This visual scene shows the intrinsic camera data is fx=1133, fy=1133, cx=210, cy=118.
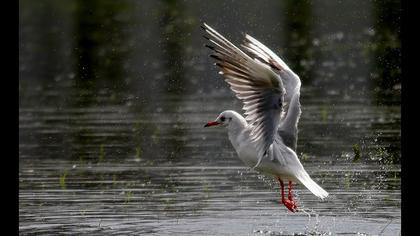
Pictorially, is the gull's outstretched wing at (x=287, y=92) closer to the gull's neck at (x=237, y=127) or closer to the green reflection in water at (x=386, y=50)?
the gull's neck at (x=237, y=127)

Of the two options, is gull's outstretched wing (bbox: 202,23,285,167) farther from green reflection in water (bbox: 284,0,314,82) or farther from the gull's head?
green reflection in water (bbox: 284,0,314,82)

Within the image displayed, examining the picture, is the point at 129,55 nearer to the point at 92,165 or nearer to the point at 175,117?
the point at 175,117

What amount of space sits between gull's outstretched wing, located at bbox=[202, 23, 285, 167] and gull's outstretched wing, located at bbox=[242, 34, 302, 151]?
A: 1.40 feet

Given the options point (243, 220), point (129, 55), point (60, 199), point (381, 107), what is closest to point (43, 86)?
point (129, 55)

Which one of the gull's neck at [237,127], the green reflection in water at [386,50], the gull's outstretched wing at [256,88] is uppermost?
the green reflection in water at [386,50]

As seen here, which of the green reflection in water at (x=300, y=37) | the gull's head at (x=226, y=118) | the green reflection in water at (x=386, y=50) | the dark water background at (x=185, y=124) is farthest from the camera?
the green reflection in water at (x=300, y=37)

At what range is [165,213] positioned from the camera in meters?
10.1

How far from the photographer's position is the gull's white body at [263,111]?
9.33 m

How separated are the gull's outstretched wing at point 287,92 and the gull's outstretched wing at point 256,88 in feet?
1.40

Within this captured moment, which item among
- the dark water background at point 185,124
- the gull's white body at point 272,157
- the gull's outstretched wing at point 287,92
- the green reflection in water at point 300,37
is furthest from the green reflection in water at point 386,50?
the gull's white body at point 272,157

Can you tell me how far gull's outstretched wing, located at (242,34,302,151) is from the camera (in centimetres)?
1009

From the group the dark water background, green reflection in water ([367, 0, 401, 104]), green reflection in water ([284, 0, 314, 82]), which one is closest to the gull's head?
the dark water background

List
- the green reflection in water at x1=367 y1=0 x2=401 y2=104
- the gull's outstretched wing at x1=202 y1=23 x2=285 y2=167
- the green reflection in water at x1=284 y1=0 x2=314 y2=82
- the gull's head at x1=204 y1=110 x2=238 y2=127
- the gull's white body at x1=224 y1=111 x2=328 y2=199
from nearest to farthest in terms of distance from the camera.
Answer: the gull's outstretched wing at x1=202 y1=23 x2=285 y2=167 < the gull's white body at x1=224 y1=111 x2=328 y2=199 < the gull's head at x1=204 y1=110 x2=238 y2=127 < the green reflection in water at x1=367 y1=0 x2=401 y2=104 < the green reflection in water at x1=284 y1=0 x2=314 y2=82
